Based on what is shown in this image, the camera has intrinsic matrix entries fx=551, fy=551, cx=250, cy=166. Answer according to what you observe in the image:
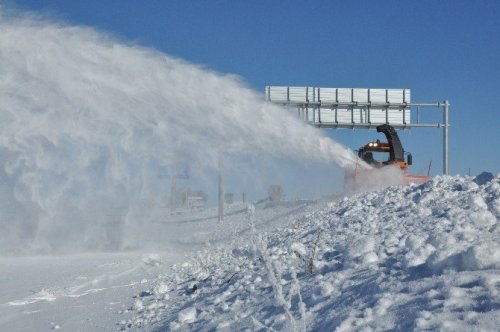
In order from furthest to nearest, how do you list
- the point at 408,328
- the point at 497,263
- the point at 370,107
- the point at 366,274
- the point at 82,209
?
the point at 370,107 → the point at 82,209 → the point at 366,274 → the point at 497,263 → the point at 408,328

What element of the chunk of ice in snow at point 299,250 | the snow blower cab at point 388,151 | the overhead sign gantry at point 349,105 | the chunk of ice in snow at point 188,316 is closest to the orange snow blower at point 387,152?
the snow blower cab at point 388,151

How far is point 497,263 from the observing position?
4180 mm

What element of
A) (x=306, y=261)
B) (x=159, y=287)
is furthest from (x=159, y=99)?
(x=306, y=261)

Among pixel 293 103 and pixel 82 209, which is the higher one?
pixel 293 103

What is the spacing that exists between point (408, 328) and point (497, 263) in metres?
1.08

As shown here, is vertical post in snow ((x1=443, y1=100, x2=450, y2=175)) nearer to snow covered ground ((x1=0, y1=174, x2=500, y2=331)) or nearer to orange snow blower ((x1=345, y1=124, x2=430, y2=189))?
orange snow blower ((x1=345, y1=124, x2=430, y2=189))

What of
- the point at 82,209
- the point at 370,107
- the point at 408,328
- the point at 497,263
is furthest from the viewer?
the point at 370,107

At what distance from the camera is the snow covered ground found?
398cm

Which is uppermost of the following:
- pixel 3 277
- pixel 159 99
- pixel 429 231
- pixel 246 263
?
pixel 159 99

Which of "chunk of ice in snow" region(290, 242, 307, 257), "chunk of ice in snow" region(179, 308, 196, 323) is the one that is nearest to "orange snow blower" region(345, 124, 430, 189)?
"chunk of ice in snow" region(290, 242, 307, 257)

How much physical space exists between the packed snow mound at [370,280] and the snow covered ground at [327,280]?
0.01 metres

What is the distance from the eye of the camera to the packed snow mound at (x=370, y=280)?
383 centimetres

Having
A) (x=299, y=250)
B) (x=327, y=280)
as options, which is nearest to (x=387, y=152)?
(x=299, y=250)

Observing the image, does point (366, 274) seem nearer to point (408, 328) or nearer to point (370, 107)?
point (408, 328)
